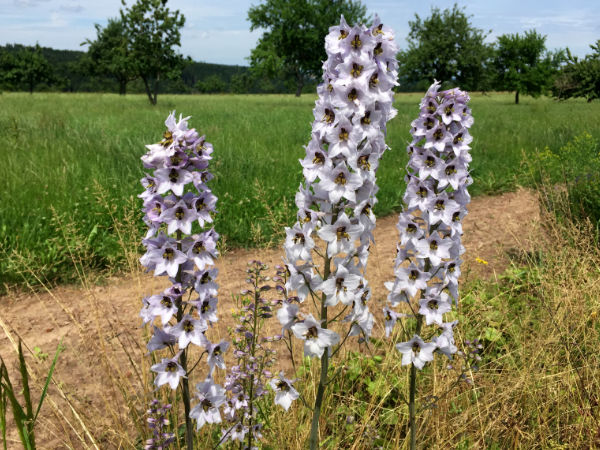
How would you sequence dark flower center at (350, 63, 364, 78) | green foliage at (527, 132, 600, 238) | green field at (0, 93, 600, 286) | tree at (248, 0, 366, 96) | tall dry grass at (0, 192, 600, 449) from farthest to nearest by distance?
1. tree at (248, 0, 366, 96)
2. green foliage at (527, 132, 600, 238)
3. green field at (0, 93, 600, 286)
4. tall dry grass at (0, 192, 600, 449)
5. dark flower center at (350, 63, 364, 78)

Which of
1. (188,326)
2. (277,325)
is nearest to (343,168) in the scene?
(188,326)

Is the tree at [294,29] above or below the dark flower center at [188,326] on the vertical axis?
above

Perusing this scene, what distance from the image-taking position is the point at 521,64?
51.2 metres

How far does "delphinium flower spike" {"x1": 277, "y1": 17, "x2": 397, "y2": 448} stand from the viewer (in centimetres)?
192

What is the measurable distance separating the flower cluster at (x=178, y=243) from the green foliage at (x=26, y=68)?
327ft

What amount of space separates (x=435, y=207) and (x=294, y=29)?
5058 centimetres

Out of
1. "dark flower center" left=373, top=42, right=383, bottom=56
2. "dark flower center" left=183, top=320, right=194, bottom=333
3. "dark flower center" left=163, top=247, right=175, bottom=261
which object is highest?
"dark flower center" left=373, top=42, right=383, bottom=56

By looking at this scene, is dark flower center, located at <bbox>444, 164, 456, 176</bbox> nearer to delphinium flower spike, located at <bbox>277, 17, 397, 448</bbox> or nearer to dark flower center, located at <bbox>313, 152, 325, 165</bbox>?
delphinium flower spike, located at <bbox>277, 17, 397, 448</bbox>

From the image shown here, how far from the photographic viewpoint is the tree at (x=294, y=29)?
4828 cm

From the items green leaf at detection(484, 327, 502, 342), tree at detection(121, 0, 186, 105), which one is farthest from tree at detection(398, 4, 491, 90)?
green leaf at detection(484, 327, 502, 342)

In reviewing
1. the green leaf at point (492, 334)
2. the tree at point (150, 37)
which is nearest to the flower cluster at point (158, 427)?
the green leaf at point (492, 334)

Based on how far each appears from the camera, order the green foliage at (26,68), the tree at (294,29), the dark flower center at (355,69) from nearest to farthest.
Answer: the dark flower center at (355,69), the tree at (294,29), the green foliage at (26,68)

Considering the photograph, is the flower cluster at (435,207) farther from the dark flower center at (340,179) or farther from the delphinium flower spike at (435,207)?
the dark flower center at (340,179)

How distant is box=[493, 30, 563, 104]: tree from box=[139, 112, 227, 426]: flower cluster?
5426 centimetres
